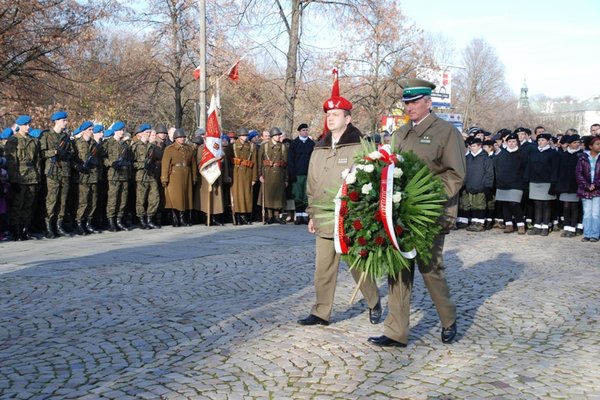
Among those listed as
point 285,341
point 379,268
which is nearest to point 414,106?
point 379,268

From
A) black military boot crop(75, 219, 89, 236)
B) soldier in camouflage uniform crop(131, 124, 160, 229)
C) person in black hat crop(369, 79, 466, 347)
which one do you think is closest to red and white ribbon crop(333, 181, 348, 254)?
person in black hat crop(369, 79, 466, 347)

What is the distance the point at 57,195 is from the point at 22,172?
748mm

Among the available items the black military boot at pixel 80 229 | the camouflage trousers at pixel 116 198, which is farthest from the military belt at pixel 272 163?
the black military boot at pixel 80 229

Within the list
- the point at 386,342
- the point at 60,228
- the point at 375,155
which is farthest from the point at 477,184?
the point at 375,155

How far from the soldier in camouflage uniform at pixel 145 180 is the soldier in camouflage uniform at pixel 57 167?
1.74m

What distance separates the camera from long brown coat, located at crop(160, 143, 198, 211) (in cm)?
1460

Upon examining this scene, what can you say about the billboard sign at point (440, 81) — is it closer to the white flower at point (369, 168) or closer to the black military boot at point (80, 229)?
the black military boot at point (80, 229)

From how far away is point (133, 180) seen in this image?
47.2 feet

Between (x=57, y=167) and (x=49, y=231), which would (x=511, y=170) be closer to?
(x=57, y=167)

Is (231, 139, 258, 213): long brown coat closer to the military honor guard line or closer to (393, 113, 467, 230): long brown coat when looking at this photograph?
the military honor guard line

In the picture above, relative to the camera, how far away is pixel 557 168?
47.5ft

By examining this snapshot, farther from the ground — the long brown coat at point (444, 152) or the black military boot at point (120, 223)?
the long brown coat at point (444, 152)

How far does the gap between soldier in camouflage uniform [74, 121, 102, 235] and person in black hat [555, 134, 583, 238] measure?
9.36m

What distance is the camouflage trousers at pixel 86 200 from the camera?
1312 cm
